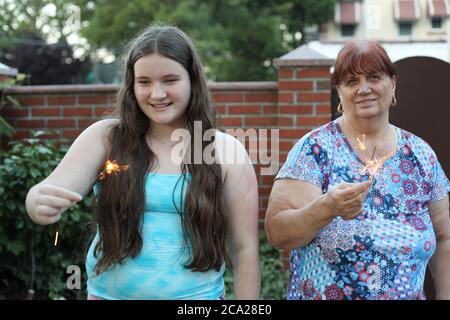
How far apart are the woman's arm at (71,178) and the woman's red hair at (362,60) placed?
0.71 m

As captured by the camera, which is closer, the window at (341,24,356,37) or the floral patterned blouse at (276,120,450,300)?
the floral patterned blouse at (276,120,450,300)

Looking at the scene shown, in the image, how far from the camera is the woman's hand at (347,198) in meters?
1.49

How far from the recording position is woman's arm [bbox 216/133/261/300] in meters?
1.80

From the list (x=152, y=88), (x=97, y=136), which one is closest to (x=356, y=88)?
(x=152, y=88)

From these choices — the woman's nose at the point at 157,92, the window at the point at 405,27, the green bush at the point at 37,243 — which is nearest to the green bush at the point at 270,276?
the green bush at the point at 37,243

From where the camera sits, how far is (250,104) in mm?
4254

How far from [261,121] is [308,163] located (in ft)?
7.99

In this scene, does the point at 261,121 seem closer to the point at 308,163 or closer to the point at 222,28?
the point at 308,163

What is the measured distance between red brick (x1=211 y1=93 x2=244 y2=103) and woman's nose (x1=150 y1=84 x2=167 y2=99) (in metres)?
2.57

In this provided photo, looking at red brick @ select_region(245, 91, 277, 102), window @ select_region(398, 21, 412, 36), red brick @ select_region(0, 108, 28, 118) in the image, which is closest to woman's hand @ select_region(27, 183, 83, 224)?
red brick @ select_region(245, 91, 277, 102)

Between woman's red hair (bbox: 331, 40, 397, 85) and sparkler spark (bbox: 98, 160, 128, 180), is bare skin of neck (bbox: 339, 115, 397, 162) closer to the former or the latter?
woman's red hair (bbox: 331, 40, 397, 85)

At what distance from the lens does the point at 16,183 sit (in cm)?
363
